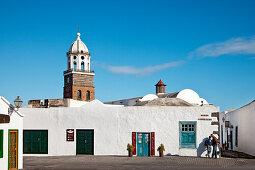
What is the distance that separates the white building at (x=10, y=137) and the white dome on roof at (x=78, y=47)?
62282 millimetres

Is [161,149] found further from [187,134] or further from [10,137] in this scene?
[10,137]

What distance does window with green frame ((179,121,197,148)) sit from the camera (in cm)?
2392

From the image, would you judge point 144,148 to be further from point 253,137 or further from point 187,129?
point 253,137

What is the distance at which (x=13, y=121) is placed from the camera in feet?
55.1

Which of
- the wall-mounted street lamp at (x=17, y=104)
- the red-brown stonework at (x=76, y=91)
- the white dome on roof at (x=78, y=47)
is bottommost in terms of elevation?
the wall-mounted street lamp at (x=17, y=104)

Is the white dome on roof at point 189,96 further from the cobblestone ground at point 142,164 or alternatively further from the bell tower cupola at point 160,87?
the bell tower cupola at point 160,87

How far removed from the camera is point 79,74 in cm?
8094

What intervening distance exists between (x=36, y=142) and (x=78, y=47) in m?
55.4

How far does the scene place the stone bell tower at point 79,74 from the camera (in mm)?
79375

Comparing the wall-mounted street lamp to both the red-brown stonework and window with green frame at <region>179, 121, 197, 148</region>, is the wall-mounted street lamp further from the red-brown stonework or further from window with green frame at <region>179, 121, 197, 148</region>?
the red-brown stonework

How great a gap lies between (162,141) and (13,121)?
1027cm

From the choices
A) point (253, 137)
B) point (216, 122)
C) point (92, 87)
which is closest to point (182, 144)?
point (216, 122)

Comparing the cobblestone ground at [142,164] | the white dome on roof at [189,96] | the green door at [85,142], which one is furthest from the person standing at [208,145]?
the white dome on roof at [189,96]

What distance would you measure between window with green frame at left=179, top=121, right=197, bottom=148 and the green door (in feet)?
18.3
